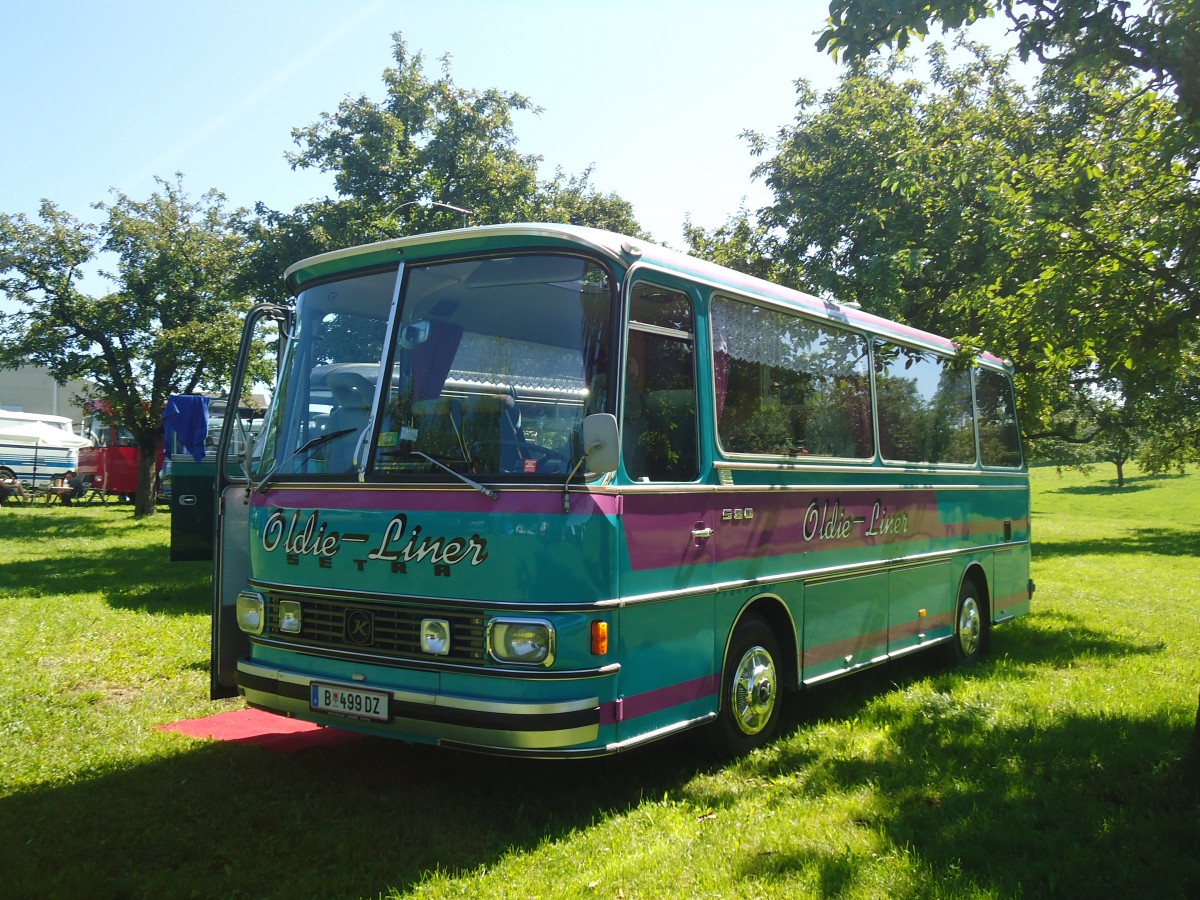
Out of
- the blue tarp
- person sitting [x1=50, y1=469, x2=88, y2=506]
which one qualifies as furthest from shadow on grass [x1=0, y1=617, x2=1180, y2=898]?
person sitting [x1=50, y1=469, x2=88, y2=506]

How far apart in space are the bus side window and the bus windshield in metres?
0.27

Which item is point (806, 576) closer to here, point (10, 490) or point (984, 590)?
point (984, 590)

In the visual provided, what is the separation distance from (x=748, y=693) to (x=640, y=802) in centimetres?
118

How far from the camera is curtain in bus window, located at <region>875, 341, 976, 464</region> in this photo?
8570mm

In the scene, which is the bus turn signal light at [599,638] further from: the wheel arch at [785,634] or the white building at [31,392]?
the white building at [31,392]

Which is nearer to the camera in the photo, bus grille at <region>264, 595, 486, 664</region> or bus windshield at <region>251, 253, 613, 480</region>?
bus grille at <region>264, 595, 486, 664</region>

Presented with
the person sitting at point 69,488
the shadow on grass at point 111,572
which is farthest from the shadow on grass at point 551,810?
the person sitting at point 69,488

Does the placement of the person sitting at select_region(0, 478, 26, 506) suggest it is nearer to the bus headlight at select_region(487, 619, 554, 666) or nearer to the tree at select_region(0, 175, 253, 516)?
the tree at select_region(0, 175, 253, 516)

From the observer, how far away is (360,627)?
5.50 m

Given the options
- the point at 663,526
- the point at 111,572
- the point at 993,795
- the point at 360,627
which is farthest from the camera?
the point at 111,572

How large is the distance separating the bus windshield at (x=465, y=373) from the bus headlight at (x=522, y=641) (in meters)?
0.75

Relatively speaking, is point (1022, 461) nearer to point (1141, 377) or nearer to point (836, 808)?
point (1141, 377)

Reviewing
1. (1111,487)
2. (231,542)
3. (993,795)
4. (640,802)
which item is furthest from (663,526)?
(1111,487)

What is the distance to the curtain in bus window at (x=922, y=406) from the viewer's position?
8.57m
